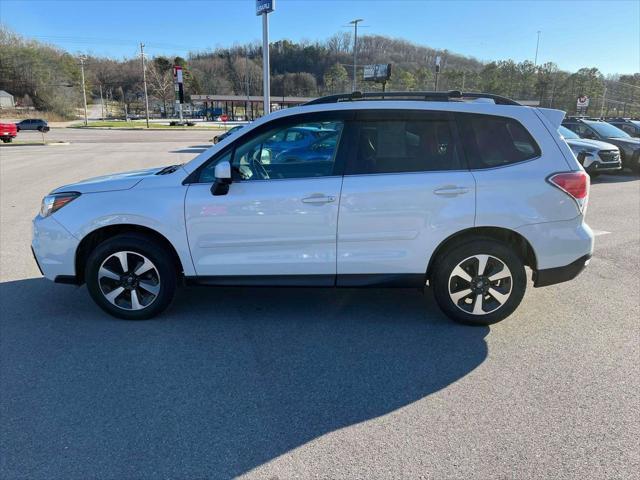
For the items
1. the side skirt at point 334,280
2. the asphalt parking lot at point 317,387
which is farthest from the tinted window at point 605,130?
the side skirt at point 334,280

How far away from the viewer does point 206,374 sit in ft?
11.0

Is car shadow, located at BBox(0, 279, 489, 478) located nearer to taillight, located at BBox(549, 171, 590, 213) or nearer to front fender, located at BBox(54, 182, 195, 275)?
front fender, located at BBox(54, 182, 195, 275)

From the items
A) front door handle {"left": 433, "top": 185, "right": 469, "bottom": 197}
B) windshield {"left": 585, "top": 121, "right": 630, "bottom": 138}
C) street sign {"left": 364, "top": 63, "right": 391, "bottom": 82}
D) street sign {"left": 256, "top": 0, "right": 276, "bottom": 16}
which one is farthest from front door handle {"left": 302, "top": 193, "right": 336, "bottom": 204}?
street sign {"left": 364, "top": 63, "right": 391, "bottom": 82}

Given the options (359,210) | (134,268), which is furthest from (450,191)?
(134,268)

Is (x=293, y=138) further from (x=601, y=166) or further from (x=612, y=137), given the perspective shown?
(x=612, y=137)

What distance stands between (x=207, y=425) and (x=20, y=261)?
4.43 meters

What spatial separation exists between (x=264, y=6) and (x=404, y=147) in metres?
11.6

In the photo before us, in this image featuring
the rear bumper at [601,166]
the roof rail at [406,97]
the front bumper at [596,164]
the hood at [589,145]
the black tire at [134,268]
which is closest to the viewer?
the black tire at [134,268]

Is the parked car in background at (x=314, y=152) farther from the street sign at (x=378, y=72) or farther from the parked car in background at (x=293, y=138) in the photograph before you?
the street sign at (x=378, y=72)

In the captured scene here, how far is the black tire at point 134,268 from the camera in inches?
158

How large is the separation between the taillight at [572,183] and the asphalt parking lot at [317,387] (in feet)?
3.89

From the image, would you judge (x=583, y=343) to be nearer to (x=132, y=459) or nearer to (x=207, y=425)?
(x=207, y=425)

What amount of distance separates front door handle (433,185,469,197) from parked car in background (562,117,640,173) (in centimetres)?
1443

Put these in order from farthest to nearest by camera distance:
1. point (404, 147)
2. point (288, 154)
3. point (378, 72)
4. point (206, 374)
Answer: point (378, 72) → point (288, 154) → point (404, 147) → point (206, 374)
